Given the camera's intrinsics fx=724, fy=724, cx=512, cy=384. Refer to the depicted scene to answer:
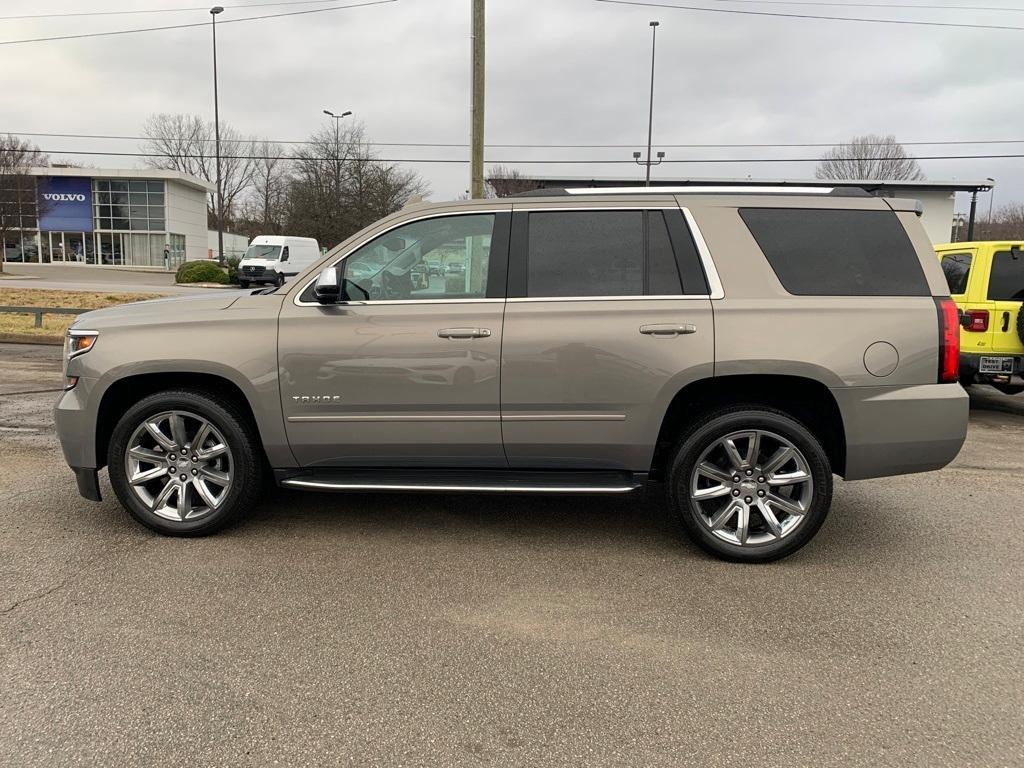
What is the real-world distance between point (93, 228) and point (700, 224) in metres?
59.0

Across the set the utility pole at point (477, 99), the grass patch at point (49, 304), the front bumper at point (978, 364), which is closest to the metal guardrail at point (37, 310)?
the grass patch at point (49, 304)

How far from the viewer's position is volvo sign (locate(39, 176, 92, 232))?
51594mm

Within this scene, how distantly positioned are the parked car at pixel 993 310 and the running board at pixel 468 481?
19.6ft

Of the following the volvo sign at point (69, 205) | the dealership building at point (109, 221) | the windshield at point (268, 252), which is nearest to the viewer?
the windshield at point (268, 252)

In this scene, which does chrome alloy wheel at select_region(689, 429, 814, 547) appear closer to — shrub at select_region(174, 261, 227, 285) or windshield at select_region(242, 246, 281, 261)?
windshield at select_region(242, 246, 281, 261)

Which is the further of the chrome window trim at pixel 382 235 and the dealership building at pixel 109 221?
the dealership building at pixel 109 221

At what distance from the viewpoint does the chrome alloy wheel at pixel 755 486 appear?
394 cm

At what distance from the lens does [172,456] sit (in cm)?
421

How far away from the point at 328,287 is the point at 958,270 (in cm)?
779

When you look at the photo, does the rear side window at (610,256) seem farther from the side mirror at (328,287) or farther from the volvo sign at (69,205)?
the volvo sign at (69,205)

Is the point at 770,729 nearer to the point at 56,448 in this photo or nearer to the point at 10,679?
the point at 10,679

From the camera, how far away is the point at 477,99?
11.7 m

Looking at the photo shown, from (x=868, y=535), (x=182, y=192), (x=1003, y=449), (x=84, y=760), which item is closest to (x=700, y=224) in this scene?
(x=868, y=535)

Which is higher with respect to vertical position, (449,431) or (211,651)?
(449,431)
